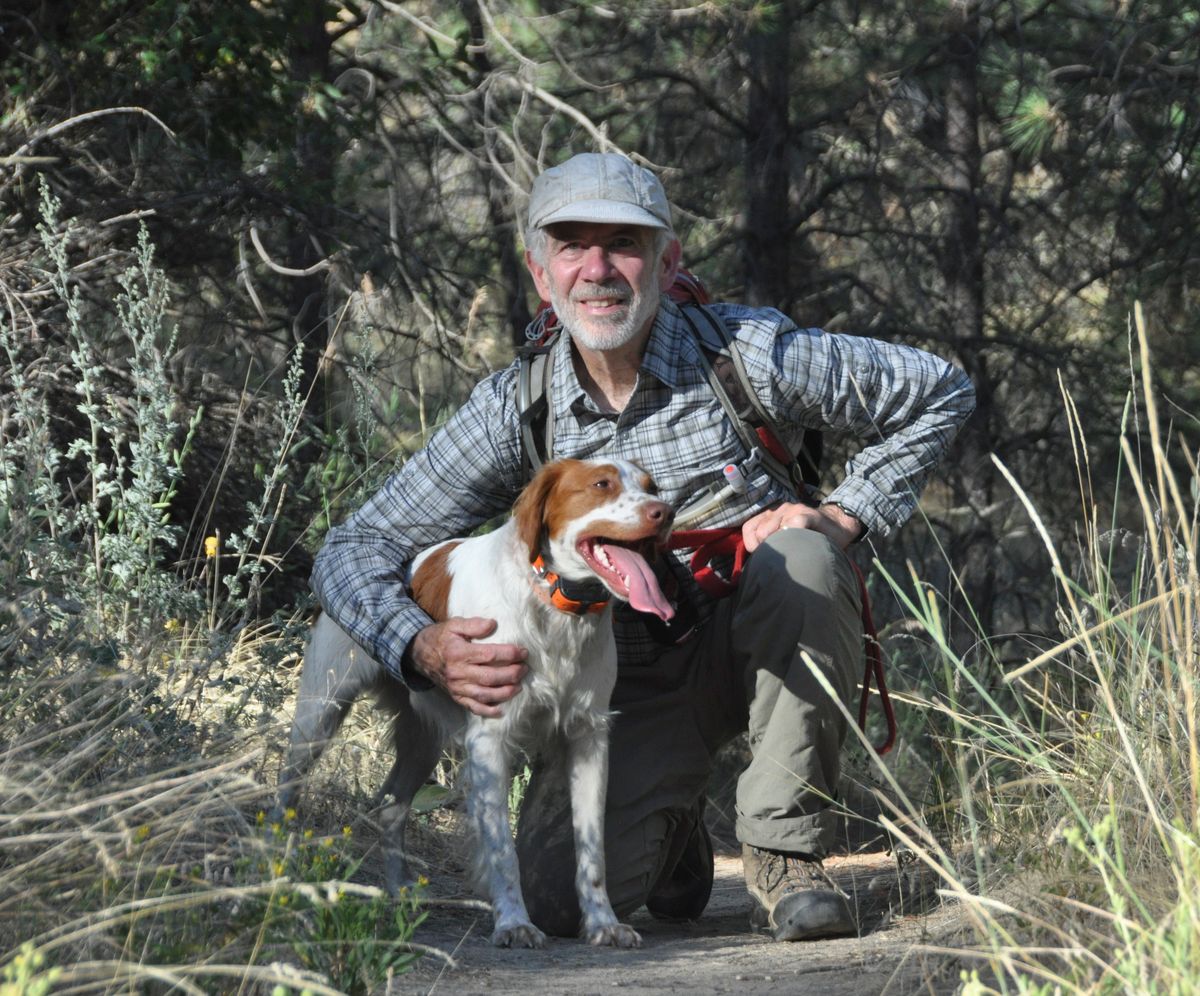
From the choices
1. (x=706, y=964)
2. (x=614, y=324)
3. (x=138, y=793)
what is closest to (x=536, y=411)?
(x=614, y=324)

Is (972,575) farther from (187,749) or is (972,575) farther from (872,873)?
(187,749)

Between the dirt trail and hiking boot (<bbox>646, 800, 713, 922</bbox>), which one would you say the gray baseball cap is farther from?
the dirt trail

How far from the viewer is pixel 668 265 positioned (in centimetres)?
431

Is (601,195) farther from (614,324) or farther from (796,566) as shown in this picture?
(796,566)

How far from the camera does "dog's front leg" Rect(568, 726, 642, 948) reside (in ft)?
12.5

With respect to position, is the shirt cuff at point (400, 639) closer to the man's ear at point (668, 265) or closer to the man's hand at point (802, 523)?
the man's hand at point (802, 523)

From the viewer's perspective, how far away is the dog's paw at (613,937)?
12.4 ft

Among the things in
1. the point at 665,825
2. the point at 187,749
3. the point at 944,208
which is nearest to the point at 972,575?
the point at 944,208

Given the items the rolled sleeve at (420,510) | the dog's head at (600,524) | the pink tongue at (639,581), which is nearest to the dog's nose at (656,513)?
the dog's head at (600,524)

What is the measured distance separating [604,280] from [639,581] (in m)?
0.90

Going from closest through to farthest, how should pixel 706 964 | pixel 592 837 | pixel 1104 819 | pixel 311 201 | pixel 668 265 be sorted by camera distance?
pixel 1104 819
pixel 706 964
pixel 592 837
pixel 668 265
pixel 311 201

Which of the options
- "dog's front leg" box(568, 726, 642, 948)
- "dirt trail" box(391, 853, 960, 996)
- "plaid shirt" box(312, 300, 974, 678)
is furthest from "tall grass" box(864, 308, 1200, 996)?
"dog's front leg" box(568, 726, 642, 948)

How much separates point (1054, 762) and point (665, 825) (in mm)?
1214

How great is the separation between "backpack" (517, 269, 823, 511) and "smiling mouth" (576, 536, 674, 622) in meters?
0.51
